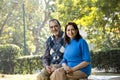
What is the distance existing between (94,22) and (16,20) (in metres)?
27.6

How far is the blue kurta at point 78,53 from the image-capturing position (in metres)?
4.65

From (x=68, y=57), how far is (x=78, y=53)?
0.17 metres

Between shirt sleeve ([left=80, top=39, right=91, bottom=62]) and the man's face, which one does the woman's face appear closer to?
shirt sleeve ([left=80, top=39, right=91, bottom=62])

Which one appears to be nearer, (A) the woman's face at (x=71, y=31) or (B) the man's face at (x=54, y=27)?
(A) the woman's face at (x=71, y=31)

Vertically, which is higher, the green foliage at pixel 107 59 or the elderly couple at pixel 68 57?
the elderly couple at pixel 68 57

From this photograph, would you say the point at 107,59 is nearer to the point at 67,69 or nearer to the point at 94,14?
the point at 94,14

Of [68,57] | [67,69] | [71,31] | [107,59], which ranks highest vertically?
[71,31]

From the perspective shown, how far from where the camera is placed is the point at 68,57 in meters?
4.78

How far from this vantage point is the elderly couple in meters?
4.61

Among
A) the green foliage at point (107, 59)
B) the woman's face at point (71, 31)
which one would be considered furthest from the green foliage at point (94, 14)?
the woman's face at point (71, 31)

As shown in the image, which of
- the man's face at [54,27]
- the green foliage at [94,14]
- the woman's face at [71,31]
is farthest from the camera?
the green foliage at [94,14]

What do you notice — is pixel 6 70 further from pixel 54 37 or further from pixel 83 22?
pixel 54 37

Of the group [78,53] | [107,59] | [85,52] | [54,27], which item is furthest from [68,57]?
[107,59]

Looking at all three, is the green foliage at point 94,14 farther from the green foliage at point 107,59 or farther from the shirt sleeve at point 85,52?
the shirt sleeve at point 85,52
